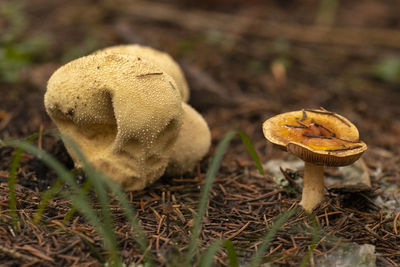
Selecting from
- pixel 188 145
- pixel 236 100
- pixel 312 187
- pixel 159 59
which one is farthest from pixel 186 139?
pixel 236 100

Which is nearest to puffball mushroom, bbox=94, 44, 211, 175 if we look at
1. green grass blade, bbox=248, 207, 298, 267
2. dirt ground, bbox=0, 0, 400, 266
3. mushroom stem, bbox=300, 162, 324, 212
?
dirt ground, bbox=0, 0, 400, 266

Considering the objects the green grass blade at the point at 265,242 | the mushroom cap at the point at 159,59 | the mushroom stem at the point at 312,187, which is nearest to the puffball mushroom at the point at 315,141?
the mushroom stem at the point at 312,187

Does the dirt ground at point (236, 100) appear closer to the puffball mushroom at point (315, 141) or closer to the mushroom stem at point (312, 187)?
the mushroom stem at point (312, 187)

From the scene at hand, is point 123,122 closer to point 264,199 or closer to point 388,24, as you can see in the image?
point 264,199

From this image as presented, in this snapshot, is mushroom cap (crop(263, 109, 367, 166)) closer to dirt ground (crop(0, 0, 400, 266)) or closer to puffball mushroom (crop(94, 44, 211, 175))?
dirt ground (crop(0, 0, 400, 266))

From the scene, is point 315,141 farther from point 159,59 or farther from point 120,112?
point 159,59
